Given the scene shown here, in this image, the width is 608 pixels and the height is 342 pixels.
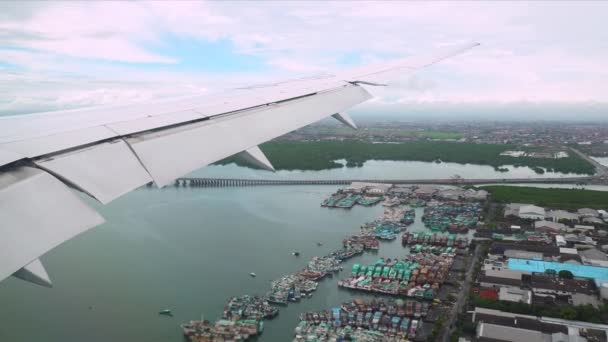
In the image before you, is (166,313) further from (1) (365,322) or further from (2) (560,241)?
(2) (560,241)

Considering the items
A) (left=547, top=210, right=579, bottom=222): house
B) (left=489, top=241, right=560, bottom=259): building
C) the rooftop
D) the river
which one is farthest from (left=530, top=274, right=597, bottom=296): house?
(left=547, top=210, right=579, bottom=222): house

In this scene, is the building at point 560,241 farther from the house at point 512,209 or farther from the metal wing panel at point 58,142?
the metal wing panel at point 58,142

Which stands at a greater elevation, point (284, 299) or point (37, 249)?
point (37, 249)

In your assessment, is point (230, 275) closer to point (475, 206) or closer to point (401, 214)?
point (401, 214)

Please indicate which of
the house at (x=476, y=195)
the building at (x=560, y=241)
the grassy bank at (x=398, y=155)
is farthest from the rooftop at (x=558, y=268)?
the grassy bank at (x=398, y=155)

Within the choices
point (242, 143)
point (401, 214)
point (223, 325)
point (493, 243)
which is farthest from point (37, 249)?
point (401, 214)

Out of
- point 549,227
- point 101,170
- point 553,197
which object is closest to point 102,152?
point 101,170

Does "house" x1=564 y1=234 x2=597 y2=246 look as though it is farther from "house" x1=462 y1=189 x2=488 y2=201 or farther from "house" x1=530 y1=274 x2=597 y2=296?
"house" x1=462 y1=189 x2=488 y2=201
